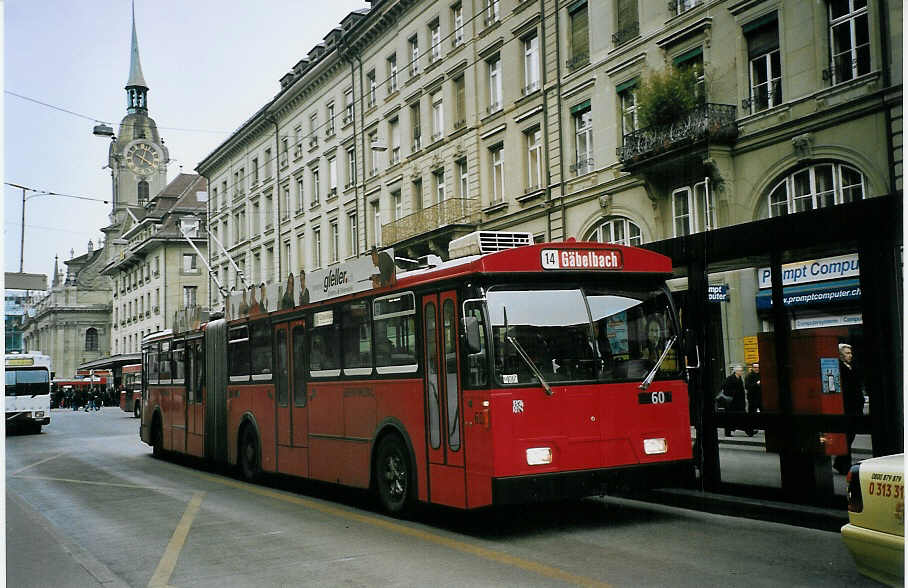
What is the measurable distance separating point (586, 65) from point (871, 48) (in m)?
9.68

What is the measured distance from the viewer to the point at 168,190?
73750 millimetres

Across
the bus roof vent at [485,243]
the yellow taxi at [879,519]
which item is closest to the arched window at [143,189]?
the bus roof vent at [485,243]

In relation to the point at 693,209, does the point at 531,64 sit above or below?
above

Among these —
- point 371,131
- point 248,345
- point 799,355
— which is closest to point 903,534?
point 799,355

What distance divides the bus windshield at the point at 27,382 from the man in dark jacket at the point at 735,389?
1629 cm

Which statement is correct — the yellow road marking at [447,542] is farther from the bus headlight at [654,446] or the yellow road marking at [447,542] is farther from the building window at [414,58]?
the building window at [414,58]

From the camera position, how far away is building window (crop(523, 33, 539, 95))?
2809cm

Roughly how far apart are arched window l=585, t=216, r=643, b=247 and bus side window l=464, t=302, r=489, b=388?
16.7 meters

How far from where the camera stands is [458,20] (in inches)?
1164

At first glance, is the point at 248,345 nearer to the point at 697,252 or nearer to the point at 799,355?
the point at 697,252

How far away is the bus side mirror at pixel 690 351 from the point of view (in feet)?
31.6

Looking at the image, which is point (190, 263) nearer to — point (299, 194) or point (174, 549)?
point (299, 194)

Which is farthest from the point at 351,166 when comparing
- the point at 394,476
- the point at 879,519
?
the point at 879,519

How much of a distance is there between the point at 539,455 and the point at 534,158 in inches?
829
